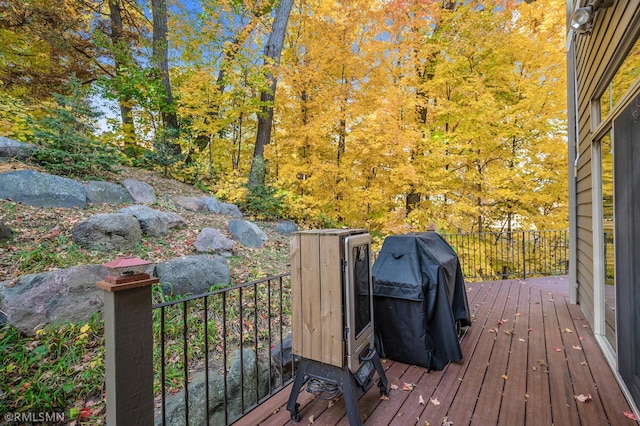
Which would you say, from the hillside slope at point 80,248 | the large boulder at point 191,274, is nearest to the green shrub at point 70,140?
the hillside slope at point 80,248

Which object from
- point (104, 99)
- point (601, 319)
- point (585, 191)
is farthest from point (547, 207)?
point (104, 99)

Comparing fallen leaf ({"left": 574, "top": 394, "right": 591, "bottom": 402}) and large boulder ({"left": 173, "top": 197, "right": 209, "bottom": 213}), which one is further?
large boulder ({"left": 173, "top": 197, "right": 209, "bottom": 213})

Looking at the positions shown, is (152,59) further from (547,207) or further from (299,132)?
(547,207)

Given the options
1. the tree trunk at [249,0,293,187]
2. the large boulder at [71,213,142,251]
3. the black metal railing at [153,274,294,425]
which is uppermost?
the tree trunk at [249,0,293,187]

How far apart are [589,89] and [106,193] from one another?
6.54 meters

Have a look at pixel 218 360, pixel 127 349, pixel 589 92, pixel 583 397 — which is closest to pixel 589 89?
pixel 589 92

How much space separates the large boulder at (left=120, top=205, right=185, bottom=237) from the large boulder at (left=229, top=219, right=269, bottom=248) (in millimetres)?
942

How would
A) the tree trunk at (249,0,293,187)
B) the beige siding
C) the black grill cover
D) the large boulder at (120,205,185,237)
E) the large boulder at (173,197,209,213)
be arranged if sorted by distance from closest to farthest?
the beige siding → the black grill cover → the large boulder at (120,205,185,237) → the large boulder at (173,197,209,213) → the tree trunk at (249,0,293,187)

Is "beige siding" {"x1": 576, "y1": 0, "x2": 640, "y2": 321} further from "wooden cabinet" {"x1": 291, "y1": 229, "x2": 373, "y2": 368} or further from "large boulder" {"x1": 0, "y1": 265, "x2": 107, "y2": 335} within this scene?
"large boulder" {"x1": 0, "y1": 265, "x2": 107, "y2": 335}

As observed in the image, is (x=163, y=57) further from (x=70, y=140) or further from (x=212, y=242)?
(x=212, y=242)

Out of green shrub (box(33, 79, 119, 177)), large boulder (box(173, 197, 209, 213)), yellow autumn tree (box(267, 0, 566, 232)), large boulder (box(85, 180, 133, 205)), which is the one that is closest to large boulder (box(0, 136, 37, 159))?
green shrub (box(33, 79, 119, 177))

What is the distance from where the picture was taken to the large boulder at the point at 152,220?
14.1 ft

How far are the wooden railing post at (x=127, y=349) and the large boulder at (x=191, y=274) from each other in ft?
7.99

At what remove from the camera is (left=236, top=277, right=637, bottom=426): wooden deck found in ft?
6.20
